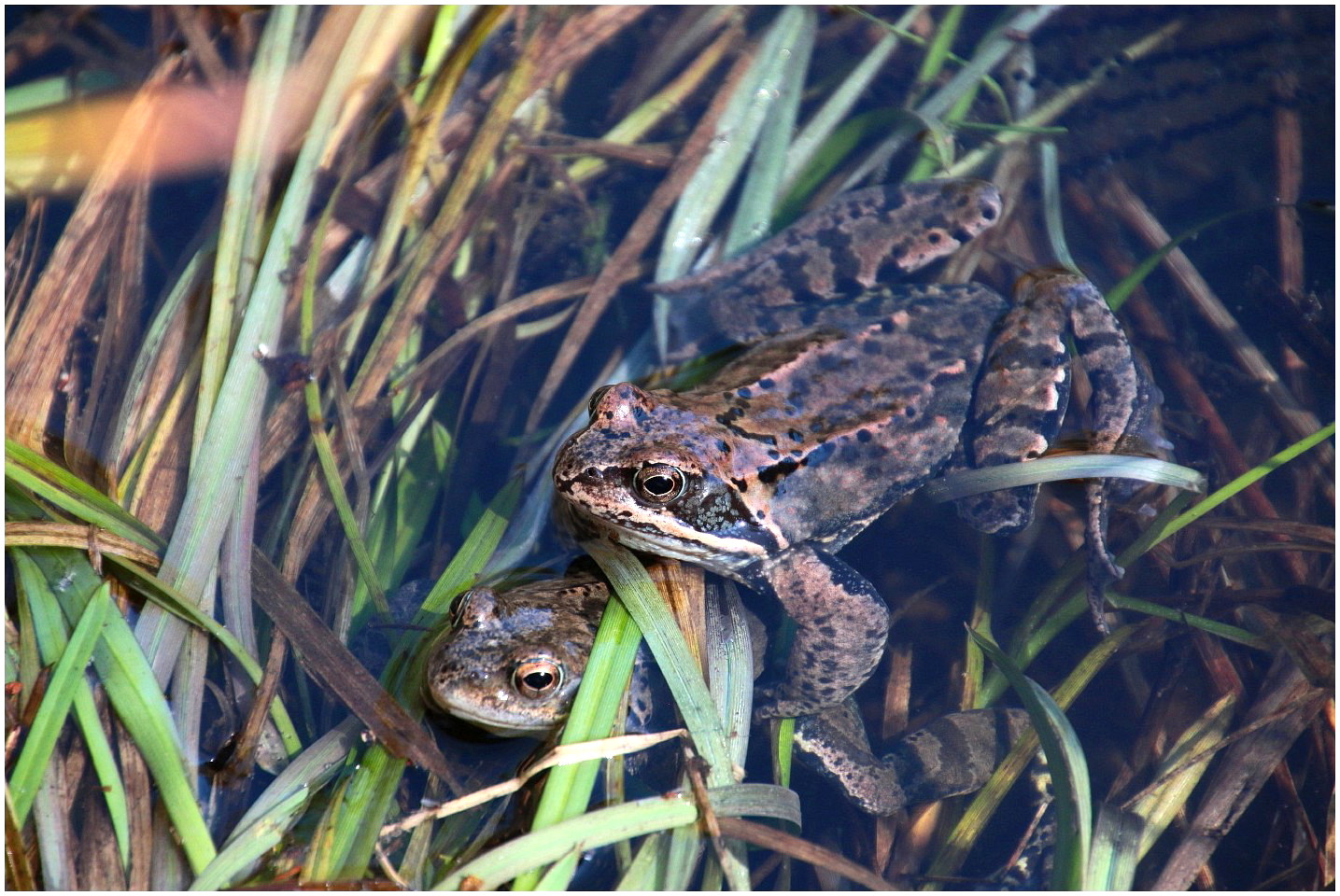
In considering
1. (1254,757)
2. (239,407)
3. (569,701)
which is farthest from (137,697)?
(1254,757)

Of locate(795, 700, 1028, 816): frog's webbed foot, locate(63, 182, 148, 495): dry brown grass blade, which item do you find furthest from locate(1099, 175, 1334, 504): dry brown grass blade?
locate(63, 182, 148, 495): dry brown grass blade

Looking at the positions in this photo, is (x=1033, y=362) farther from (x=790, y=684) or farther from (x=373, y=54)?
(x=373, y=54)

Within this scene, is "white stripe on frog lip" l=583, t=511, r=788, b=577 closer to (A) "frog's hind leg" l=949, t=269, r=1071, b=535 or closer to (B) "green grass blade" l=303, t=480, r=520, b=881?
(B) "green grass blade" l=303, t=480, r=520, b=881

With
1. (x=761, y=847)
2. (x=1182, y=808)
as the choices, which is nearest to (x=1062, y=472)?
(x=1182, y=808)

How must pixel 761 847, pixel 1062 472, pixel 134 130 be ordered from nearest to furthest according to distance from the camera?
pixel 761 847 → pixel 1062 472 → pixel 134 130

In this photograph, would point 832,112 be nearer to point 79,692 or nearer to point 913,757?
point 913,757

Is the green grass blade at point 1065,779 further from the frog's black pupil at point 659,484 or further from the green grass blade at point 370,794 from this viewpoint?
the green grass blade at point 370,794

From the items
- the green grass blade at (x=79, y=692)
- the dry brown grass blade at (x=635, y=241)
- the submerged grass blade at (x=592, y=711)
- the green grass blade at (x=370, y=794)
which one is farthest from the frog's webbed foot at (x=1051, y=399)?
the green grass blade at (x=79, y=692)
